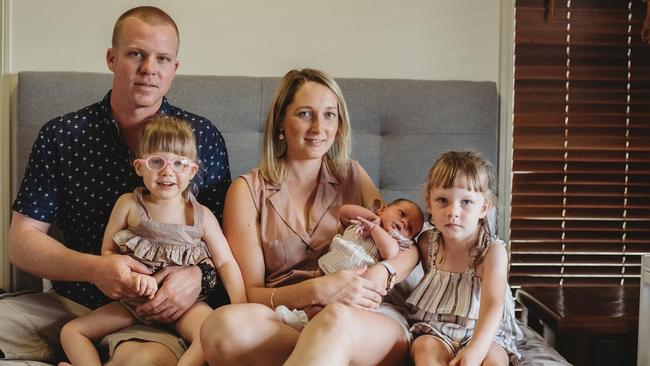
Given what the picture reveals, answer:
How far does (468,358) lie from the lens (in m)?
1.67

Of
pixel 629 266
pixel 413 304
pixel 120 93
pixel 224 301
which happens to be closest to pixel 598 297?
pixel 629 266

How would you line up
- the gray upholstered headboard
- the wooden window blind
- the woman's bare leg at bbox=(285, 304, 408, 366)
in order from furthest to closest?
the wooden window blind < the gray upholstered headboard < the woman's bare leg at bbox=(285, 304, 408, 366)

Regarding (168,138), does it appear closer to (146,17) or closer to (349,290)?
(146,17)

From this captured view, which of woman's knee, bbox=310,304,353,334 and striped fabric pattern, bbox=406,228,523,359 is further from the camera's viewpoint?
striped fabric pattern, bbox=406,228,523,359

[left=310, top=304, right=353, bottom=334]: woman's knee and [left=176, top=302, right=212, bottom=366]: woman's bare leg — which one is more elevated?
[left=310, top=304, right=353, bottom=334]: woman's knee

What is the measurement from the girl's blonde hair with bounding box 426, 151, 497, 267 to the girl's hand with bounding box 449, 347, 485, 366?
26 cm

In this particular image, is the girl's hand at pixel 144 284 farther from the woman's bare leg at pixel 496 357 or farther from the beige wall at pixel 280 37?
the beige wall at pixel 280 37

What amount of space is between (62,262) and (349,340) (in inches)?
34.4

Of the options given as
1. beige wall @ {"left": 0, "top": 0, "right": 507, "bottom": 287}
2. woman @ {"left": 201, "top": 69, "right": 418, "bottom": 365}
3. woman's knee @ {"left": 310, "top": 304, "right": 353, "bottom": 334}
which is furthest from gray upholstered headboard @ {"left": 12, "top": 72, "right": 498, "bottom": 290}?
woman's knee @ {"left": 310, "top": 304, "right": 353, "bottom": 334}

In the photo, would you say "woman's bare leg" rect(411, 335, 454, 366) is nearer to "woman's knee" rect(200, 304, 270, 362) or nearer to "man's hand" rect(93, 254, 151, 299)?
A: "woman's knee" rect(200, 304, 270, 362)

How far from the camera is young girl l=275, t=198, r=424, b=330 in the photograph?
1.95 metres

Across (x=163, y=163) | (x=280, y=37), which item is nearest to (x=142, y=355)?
(x=163, y=163)

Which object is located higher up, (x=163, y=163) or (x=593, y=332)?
(x=163, y=163)

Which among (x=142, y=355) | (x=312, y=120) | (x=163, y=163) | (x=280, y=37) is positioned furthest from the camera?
(x=280, y=37)
